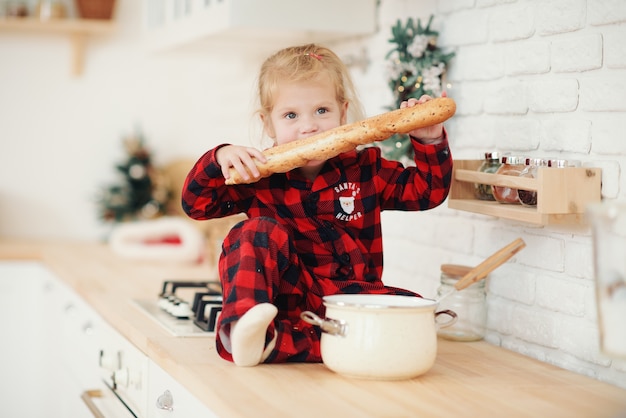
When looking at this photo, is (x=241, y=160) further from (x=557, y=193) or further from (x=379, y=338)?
(x=557, y=193)

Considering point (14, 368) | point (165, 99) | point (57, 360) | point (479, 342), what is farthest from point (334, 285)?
point (165, 99)

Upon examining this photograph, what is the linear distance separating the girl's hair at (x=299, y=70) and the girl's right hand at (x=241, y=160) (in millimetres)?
A: 198

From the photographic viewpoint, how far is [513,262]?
67.5 inches

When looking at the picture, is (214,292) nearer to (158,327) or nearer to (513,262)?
(158,327)

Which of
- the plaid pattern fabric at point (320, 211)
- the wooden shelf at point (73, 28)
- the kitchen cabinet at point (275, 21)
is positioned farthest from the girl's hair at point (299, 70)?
the wooden shelf at point (73, 28)

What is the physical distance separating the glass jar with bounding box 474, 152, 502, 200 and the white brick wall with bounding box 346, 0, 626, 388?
9cm

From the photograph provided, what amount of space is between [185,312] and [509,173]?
754 mm

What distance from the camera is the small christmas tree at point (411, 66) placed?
1928 millimetres

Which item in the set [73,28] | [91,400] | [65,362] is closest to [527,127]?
[91,400]

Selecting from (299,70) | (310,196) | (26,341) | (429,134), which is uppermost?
(299,70)

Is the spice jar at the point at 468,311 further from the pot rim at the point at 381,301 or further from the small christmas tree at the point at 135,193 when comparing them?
the small christmas tree at the point at 135,193

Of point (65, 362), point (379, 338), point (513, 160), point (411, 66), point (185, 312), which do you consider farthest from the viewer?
point (65, 362)

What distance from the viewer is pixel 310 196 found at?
159cm

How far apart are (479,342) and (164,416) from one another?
0.65 m
